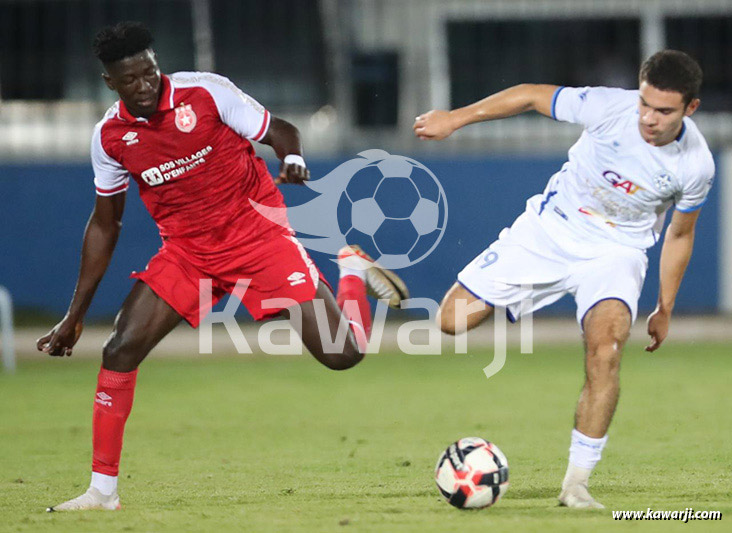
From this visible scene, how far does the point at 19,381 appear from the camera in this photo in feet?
39.8

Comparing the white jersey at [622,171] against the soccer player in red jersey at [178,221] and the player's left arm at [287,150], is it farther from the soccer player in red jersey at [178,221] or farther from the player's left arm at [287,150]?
the soccer player in red jersey at [178,221]

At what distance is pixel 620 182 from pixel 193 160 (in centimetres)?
218

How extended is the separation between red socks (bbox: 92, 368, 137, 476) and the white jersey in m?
2.45

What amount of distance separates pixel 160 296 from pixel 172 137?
2.67ft

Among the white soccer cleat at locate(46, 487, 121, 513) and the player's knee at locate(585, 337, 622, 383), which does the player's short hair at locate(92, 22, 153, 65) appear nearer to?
the white soccer cleat at locate(46, 487, 121, 513)

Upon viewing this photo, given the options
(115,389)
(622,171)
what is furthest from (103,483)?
(622,171)

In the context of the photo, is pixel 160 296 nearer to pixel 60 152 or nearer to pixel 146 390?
pixel 146 390

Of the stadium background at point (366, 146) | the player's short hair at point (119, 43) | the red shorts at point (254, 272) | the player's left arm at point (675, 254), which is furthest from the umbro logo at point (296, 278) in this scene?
the stadium background at point (366, 146)

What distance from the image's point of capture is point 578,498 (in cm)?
584

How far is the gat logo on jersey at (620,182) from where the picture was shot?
6.24 m

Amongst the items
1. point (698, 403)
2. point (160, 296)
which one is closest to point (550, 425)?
point (698, 403)

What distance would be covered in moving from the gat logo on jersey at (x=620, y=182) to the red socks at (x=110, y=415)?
2.58 metres

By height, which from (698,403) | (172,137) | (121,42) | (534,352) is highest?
(121,42)

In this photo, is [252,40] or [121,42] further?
[252,40]
